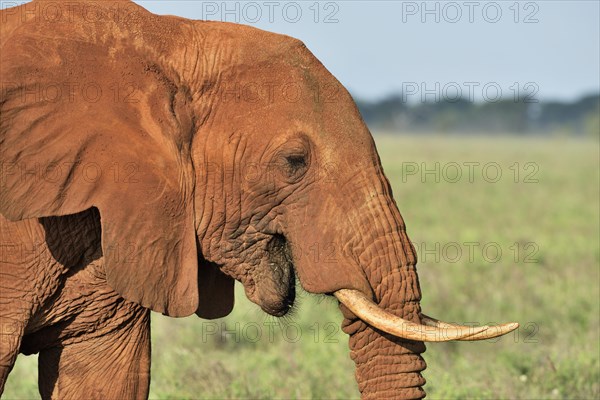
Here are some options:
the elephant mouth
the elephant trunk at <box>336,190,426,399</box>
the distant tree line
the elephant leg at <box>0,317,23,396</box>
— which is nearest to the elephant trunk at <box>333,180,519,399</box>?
the elephant trunk at <box>336,190,426,399</box>

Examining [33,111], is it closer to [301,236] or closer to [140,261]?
[140,261]

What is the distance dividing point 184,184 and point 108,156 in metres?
0.31

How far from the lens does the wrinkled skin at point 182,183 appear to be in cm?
396

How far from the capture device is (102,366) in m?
4.66

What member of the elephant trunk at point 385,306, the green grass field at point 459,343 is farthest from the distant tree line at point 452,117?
the elephant trunk at point 385,306

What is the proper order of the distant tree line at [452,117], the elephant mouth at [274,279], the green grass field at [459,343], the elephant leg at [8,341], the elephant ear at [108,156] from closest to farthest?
the elephant ear at [108,156], the elephant leg at [8,341], the elephant mouth at [274,279], the green grass field at [459,343], the distant tree line at [452,117]

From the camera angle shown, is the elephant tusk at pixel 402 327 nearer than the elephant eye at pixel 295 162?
Yes

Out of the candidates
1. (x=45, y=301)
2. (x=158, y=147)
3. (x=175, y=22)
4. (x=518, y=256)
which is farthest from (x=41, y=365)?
(x=518, y=256)

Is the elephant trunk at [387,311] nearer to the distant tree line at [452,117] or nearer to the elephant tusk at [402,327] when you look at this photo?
the elephant tusk at [402,327]

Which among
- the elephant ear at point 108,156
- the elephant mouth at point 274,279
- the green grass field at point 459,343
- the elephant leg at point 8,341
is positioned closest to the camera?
the elephant ear at point 108,156

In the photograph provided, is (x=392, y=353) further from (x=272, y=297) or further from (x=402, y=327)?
(x=272, y=297)

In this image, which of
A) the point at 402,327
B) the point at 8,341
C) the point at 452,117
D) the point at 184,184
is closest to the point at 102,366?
the point at 8,341

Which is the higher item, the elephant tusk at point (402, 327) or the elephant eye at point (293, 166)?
the elephant eye at point (293, 166)

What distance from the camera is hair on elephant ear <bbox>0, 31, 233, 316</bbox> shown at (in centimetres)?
392
